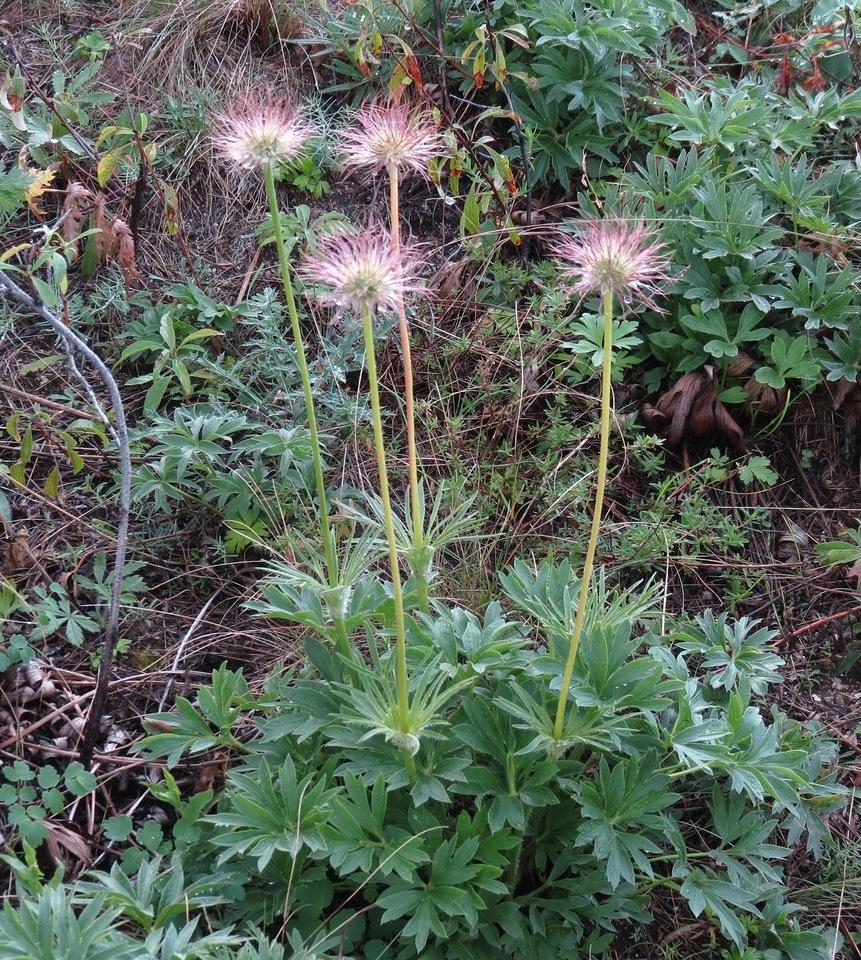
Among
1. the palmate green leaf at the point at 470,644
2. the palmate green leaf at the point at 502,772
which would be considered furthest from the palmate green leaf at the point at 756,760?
the palmate green leaf at the point at 470,644

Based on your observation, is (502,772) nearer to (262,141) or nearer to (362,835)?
(362,835)

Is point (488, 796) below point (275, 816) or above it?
below

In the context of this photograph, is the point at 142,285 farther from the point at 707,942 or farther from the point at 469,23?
the point at 707,942

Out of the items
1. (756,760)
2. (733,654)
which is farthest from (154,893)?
(733,654)

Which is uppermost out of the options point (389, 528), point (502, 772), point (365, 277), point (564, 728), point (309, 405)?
point (365, 277)

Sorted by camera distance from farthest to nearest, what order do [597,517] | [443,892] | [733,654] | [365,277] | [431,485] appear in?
[431,485] < [733,654] < [443,892] < [597,517] < [365,277]

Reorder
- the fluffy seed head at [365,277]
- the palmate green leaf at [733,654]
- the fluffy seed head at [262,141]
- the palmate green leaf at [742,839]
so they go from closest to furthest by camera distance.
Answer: the fluffy seed head at [365,277]
the fluffy seed head at [262,141]
the palmate green leaf at [742,839]
the palmate green leaf at [733,654]

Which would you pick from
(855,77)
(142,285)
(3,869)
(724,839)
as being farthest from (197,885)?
(855,77)

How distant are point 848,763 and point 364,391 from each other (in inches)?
77.2

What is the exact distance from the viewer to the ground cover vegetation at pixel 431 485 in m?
2.02

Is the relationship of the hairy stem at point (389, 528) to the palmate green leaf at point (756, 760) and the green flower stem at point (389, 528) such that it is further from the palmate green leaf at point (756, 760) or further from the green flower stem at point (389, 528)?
the palmate green leaf at point (756, 760)

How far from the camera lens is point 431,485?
3.18 metres

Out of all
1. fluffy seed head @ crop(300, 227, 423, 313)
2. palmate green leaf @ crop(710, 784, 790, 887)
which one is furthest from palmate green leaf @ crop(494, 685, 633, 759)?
fluffy seed head @ crop(300, 227, 423, 313)

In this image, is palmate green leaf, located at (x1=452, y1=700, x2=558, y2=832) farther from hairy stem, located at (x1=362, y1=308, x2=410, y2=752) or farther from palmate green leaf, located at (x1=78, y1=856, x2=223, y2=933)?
palmate green leaf, located at (x1=78, y1=856, x2=223, y2=933)
